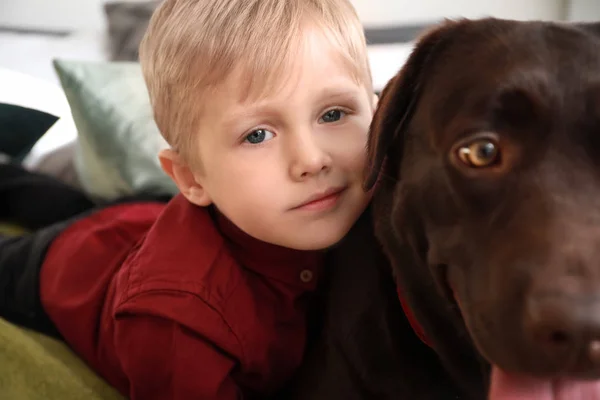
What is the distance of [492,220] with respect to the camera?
0.75 m

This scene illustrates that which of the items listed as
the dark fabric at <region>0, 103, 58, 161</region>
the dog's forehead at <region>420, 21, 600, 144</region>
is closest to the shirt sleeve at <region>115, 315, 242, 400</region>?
the dog's forehead at <region>420, 21, 600, 144</region>

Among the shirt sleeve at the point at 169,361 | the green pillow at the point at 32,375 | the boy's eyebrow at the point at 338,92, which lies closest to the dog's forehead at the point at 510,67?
the boy's eyebrow at the point at 338,92

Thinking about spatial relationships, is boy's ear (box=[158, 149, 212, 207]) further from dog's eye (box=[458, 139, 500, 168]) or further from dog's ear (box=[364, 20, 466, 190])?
dog's eye (box=[458, 139, 500, 168])

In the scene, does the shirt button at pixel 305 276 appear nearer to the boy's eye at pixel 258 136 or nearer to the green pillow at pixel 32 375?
the boy's eye at pixel 258 136

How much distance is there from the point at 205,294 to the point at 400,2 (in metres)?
1.74

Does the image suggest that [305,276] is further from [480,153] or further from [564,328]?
[564,328]

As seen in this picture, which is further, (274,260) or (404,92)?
(274,260)

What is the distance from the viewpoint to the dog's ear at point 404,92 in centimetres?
93

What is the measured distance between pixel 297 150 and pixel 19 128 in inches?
48.4

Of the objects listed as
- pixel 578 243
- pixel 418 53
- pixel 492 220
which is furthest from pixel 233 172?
pixel 578 243

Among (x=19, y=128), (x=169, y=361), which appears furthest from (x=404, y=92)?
(x=19, y=128)

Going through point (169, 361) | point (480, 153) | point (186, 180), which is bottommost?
point (169, 361)

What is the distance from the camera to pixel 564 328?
0.59 meters

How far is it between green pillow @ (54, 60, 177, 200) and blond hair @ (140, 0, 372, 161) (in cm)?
60
